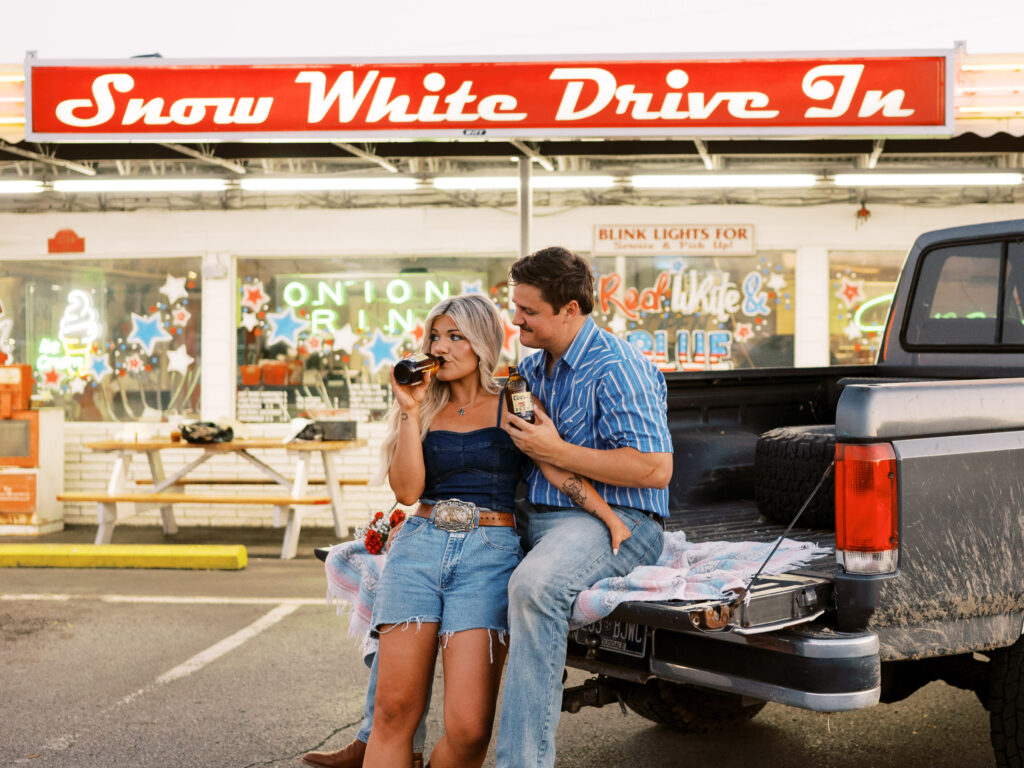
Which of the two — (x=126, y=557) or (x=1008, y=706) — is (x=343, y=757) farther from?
(x=126, y=557)

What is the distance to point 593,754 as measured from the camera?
443cm

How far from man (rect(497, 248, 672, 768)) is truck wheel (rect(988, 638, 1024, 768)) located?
1.09 metres

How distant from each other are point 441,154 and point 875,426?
6478mm

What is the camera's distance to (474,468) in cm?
346

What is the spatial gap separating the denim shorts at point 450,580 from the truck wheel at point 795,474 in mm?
1234

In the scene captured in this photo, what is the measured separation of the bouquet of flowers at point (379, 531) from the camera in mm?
3814

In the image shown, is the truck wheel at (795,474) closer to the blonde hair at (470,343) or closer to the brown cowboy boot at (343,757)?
the blonde hair at (470,343)

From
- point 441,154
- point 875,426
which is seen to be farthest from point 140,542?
point 875,426

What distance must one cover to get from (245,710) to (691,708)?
80.6 inches

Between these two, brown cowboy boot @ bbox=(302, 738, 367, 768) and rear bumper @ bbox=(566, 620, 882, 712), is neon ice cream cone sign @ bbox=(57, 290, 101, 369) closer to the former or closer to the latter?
brown cowboy boot @ bbox=(302, 738, 367, 768)

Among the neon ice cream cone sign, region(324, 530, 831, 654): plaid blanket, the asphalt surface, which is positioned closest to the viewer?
region(324, 530, 831, 654): plaid blanket

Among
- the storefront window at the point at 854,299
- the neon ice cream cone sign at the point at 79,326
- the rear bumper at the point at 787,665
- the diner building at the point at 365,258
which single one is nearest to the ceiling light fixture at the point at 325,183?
the diner building at the point at 365,258

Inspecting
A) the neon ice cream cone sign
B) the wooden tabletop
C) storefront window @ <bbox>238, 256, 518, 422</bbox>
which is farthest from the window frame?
the neon ice cream cone sign

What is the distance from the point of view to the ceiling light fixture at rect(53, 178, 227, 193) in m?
10.2
